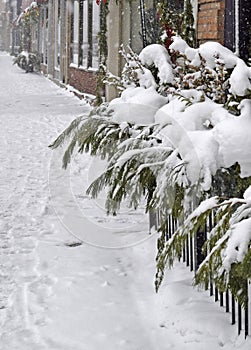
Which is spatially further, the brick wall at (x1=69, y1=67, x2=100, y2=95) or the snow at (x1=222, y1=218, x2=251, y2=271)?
the brick wall at (x1=69, y1=67, x2=100, y2=95)

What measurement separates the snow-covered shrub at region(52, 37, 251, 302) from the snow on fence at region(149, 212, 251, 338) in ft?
0.74

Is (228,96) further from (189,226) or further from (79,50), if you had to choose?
(79,50)

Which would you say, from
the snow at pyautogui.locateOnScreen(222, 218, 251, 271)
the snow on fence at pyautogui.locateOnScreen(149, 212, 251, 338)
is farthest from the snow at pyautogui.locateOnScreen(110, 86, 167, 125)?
the snow at pyautogui.locateOnScreen(222, 218, 251, 271)

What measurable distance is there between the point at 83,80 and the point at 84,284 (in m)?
13.2

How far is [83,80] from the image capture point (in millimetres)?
16797

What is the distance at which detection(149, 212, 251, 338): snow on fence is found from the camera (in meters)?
3.08

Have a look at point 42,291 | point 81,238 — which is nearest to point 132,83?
point 81,238

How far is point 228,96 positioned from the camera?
3.41 meters

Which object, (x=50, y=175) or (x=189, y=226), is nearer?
(x=189, y=226)

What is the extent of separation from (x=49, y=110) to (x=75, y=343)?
463 inches

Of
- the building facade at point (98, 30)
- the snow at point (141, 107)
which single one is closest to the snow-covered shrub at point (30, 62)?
the building facade at point (98, 30)

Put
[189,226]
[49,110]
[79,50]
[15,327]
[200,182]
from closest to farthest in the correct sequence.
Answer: [189,226] < [200,182] < [15,327] < [49,110] < [79,50]

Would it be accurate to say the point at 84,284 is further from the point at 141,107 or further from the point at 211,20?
the point at 211,20

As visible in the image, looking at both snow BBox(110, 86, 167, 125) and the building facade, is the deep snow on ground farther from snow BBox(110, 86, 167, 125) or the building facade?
the building facade
